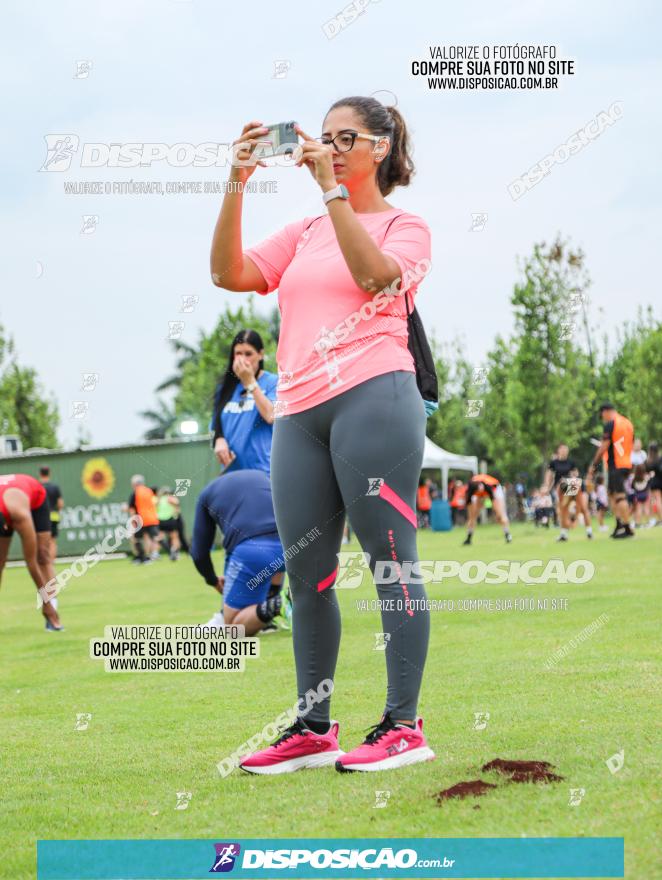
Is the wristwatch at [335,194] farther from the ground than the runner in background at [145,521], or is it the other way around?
the wristwatch at [335,194]

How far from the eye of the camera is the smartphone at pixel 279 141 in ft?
12.0

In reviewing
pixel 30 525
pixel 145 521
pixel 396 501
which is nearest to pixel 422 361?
pixel 396 501

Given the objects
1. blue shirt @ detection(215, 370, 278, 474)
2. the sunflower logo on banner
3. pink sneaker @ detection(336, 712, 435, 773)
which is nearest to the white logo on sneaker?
pink sneaker @ detection(336, 712, 435, 773)

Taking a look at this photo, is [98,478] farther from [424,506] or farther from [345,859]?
[345,859]

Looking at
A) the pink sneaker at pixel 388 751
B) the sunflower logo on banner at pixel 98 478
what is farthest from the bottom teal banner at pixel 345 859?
the sunflower logo on banner at pixel 98 478

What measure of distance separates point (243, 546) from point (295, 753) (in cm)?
428

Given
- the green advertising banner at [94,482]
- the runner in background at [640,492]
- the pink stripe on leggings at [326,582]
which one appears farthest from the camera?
the green advertising banner at [94,482]

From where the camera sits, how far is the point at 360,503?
375 centimetres

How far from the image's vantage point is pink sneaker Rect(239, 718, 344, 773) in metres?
3.84

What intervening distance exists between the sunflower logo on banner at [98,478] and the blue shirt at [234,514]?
2206cm

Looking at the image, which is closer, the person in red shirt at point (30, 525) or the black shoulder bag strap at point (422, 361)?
the black shoulder bag strap at point (422, 361)

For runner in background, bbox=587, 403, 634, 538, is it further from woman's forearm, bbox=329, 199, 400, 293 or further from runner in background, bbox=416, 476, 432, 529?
runner in background, bbox=416, 476, 432, 529

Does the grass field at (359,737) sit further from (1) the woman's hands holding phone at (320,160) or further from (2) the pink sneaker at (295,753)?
(1) the woman's hands holding phone at (320,160)

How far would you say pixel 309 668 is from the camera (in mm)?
3975
